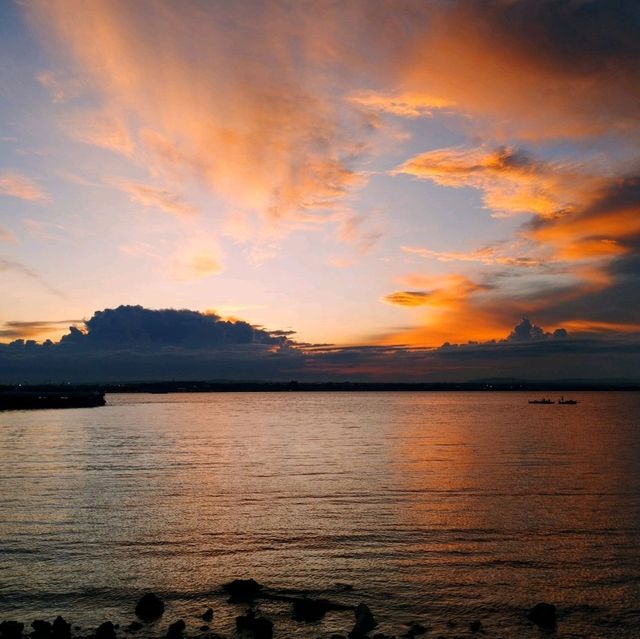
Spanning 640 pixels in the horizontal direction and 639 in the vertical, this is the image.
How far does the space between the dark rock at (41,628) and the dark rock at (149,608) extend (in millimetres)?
2916

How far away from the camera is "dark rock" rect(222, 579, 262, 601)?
71.9 feet

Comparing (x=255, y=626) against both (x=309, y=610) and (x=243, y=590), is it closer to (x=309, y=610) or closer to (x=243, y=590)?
(x=309, y=610)

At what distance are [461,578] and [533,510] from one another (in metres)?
15.6

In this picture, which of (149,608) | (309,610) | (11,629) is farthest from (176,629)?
(11,629)

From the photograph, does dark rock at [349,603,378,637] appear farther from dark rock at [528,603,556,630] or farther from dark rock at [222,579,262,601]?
dark rock at [528,603,556,630]

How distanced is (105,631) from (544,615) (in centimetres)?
1430

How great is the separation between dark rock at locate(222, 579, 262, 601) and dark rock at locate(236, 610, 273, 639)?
5.55ft

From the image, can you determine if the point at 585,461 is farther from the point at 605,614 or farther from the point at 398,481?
the point at 605,614

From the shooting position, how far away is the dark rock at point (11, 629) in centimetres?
1816

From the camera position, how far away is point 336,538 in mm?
29922

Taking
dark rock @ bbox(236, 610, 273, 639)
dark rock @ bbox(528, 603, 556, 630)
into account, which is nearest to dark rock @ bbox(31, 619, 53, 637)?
dark rock @ bbox(236, 610, 273, 639)

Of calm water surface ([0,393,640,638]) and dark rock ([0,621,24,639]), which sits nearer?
dark rock ([0,621,24,639])

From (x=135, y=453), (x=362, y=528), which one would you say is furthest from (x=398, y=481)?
(x=135, y=453)

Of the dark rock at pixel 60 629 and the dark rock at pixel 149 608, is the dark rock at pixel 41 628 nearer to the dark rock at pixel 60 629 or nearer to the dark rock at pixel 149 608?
the dark rock at pixel 60 629
